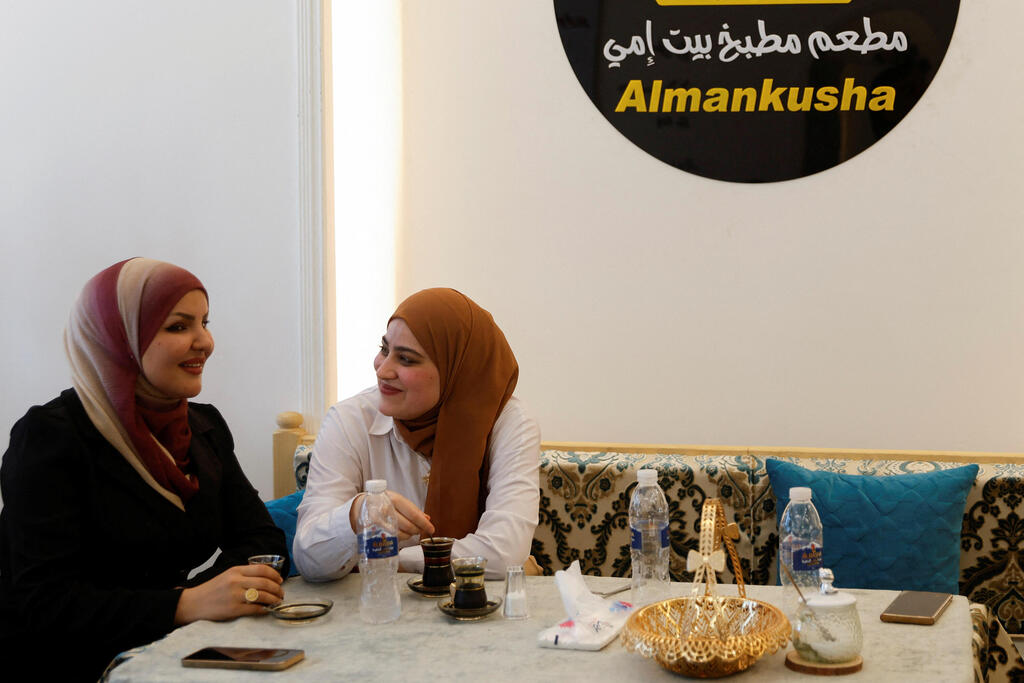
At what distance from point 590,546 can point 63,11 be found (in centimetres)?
242

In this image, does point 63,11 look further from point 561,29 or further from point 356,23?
point 561,29

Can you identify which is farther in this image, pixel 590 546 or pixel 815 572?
pixel 590 546

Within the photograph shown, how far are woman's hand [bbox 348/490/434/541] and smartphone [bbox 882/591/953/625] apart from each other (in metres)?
0.84

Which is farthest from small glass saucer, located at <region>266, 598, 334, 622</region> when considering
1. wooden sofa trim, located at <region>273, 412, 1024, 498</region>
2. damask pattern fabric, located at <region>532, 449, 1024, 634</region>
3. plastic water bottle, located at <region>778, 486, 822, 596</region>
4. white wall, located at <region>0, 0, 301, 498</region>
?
white wall, located at <region>0, 0, 301, 498</region>

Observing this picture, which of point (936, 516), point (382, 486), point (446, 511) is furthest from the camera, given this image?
point (936, 516)

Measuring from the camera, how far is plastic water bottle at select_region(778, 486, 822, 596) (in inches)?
62.2

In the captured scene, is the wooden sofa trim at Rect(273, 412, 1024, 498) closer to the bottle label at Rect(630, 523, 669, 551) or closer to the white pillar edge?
the white pillar edge

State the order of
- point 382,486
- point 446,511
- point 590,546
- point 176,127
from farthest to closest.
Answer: point 176,127, point 590,546, point 446,511, point 382,486

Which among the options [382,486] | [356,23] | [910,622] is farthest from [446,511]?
[356,23]

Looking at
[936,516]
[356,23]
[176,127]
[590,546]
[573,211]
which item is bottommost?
[590,546]

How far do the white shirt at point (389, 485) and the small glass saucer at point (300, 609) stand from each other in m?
0.15

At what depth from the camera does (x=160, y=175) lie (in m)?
3.23

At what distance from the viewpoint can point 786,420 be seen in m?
3.36

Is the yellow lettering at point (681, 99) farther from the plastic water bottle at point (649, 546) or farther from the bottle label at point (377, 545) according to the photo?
the bottle label at point (377, 545)
